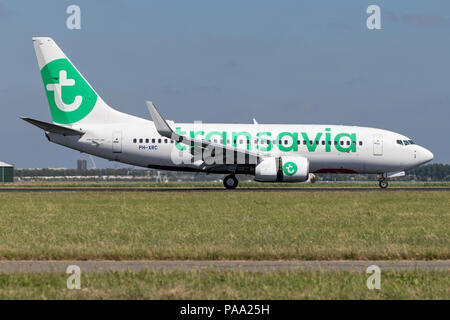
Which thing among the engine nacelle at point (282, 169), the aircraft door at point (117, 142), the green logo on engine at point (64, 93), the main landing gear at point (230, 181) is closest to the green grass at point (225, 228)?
the engine nacelle at point (282, 169)

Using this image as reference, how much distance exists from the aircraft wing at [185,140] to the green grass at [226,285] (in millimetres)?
26626

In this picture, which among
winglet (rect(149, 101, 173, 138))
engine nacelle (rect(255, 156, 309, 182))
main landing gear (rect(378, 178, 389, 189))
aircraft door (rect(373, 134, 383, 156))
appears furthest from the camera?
main landing gear (rect(378, 178, 389, 189))

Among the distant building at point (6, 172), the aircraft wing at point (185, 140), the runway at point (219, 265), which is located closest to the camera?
the runway at point (219, 265)

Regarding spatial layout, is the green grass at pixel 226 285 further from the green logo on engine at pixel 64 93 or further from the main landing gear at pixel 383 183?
the main landing gear at pixel 383 183

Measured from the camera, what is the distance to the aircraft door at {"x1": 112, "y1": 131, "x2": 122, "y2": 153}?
41688mm

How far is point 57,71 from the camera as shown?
138 ft

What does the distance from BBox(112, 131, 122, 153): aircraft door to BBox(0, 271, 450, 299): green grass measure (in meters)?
30.3

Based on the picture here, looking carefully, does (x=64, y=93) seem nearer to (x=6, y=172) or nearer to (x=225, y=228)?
(x=225, y=228)

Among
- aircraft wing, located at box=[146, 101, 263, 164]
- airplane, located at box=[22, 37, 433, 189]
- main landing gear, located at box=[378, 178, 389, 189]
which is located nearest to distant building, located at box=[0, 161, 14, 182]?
airplane, located at box=[22, 37, 433, 189]

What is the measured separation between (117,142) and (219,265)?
1158 inches

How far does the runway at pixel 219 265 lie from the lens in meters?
12.6

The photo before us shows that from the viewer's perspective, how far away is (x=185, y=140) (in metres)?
40.0

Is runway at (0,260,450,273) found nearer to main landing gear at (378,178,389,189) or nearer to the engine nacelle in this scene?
the engine nacelle

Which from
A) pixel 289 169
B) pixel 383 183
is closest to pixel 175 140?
pixel 289 169
